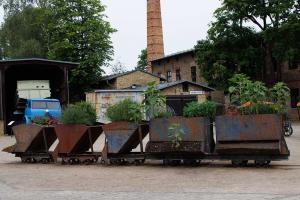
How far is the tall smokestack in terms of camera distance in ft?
204

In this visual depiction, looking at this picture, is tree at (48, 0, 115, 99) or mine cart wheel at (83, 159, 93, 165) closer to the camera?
mine cart wheel at (83, 159, 93, 165)

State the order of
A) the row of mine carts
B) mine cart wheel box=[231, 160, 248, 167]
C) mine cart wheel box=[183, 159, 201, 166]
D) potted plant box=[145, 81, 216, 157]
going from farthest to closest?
mine cart wheel box=[183, 159, 201, 166] < potted plant box=[145, 81, 216, 157] < mine cart wheel box=[231, 160, 248, 167] < the row of mine carts

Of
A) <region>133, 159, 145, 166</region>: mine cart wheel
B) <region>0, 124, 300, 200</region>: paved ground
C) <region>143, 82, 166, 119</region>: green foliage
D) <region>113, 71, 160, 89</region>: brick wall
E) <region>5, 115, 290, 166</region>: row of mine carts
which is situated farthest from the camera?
<region>113, 71, 160, 89</region>: brick wall

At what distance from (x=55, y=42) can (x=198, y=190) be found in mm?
46998

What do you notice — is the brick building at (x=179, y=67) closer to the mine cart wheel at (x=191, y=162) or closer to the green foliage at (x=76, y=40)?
the green foliage at (x=76, y=40)

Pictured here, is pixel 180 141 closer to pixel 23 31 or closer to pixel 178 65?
pixel 178 65

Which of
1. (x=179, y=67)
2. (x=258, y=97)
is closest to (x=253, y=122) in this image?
(x=258, y=97)

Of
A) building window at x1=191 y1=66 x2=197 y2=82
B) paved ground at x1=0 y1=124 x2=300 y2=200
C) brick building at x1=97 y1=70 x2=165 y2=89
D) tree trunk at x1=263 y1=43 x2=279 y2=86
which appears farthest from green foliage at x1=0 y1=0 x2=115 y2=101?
paved ground at x1=0 y1=124 x2=300 y2=200

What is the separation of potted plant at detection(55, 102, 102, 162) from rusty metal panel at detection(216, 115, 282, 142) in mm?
3646

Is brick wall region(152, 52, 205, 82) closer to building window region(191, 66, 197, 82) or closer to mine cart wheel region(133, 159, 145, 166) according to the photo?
building window region(191, 66, 197, 82)

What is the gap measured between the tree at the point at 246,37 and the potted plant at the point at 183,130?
2925 centimetres

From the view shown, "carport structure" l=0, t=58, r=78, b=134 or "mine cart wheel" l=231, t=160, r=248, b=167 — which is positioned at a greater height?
"carport structure" l=0, t=58, r=78, b=134

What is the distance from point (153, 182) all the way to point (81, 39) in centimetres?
4456

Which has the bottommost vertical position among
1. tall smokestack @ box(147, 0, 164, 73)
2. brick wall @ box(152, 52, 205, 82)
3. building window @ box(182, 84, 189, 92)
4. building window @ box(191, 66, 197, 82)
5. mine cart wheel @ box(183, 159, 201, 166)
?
mine cart wheel @ box(183, 159, 201, 166)
